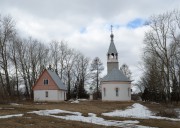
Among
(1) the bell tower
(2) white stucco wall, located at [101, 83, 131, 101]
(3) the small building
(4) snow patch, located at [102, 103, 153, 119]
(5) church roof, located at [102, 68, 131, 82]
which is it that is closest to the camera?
(4) snow patch, located at [102, 103, 153, 119]

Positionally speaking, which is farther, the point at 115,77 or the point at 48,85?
the point at 48,85

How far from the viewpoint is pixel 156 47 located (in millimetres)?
47406

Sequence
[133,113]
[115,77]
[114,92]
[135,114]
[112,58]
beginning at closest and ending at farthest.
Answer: [135,114], [133,113], [114,92], [115,77], [112,58]

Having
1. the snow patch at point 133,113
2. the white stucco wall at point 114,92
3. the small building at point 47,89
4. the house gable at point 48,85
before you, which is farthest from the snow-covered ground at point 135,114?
the house gable at point 48,85

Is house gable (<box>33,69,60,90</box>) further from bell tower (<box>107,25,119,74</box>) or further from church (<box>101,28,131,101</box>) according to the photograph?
bell tower (<box>107,25,119,74</box>)

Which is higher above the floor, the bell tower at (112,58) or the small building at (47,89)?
the bell tower at (112,58)

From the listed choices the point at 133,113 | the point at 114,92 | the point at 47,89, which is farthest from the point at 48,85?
the point at 133,113

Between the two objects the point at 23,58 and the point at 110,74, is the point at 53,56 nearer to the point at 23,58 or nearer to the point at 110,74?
the point at 23,58

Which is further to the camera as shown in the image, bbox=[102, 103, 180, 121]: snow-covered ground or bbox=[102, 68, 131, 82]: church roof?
bbox=[102, 68, 131, 82]: church roof

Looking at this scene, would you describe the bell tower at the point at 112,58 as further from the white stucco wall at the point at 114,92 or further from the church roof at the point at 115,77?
the white stucco wall at the point at 114,92

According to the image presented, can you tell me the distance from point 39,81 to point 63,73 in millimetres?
19161

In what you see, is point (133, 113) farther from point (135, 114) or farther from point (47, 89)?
point (47, 89)

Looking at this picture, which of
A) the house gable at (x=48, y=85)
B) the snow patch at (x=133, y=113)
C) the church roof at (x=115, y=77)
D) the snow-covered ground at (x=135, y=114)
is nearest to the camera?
the snow-covered ground at (x=135, y=114)

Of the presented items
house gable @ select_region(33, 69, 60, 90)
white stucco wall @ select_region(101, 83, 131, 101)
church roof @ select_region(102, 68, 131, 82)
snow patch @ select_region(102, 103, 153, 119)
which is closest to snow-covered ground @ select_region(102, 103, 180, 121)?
snow patch @ select_region(102, 103, 153, 119)
